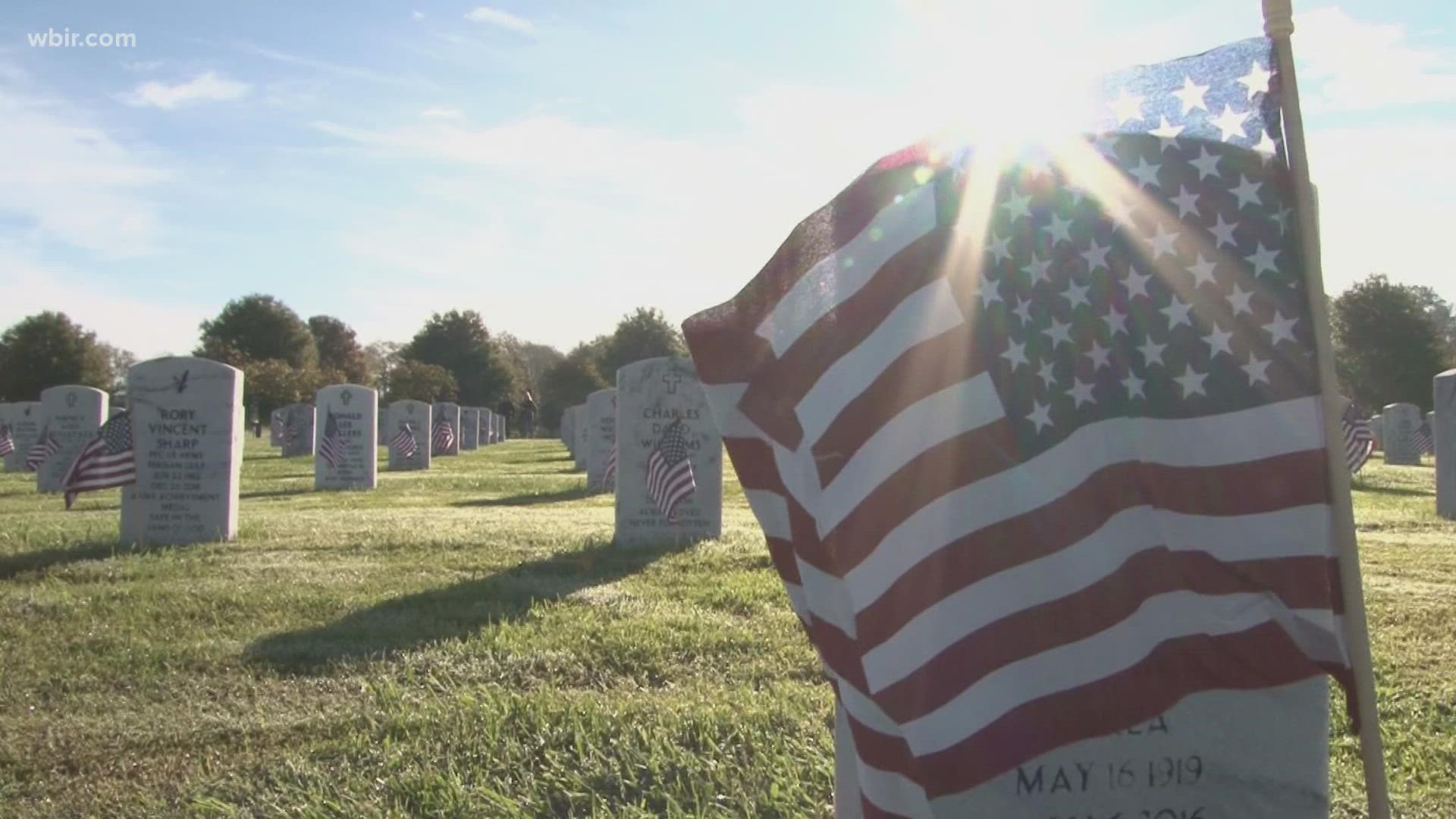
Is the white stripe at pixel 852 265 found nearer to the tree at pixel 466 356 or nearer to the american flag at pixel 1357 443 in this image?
the american flag at pixel 1357 443

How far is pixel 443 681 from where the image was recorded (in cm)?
611

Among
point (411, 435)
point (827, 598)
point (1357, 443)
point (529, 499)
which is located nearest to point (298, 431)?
point (411, 435)

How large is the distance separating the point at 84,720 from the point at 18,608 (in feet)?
9.48

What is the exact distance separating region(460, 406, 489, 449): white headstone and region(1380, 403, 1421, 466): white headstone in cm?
3269

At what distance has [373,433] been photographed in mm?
21141

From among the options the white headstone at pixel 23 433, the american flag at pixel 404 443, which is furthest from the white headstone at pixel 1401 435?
the white headstone at pixel 23 433

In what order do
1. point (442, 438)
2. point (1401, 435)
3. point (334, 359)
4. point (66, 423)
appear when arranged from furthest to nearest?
point (334, 359), point (442, 438), point (1401, 435), point (66, 423)

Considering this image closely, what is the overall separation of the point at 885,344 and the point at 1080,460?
1.72 feet

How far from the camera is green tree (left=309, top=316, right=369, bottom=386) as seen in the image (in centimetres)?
8725

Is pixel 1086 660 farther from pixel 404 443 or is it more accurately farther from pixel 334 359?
pixel 334 359

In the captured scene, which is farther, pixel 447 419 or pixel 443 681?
pixel 447 419

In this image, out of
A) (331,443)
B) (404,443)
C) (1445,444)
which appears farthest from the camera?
(404,443)

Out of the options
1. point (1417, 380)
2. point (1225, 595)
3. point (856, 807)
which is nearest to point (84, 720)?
point (856, 807)

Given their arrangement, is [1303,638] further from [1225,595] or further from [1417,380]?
[1417,380]
